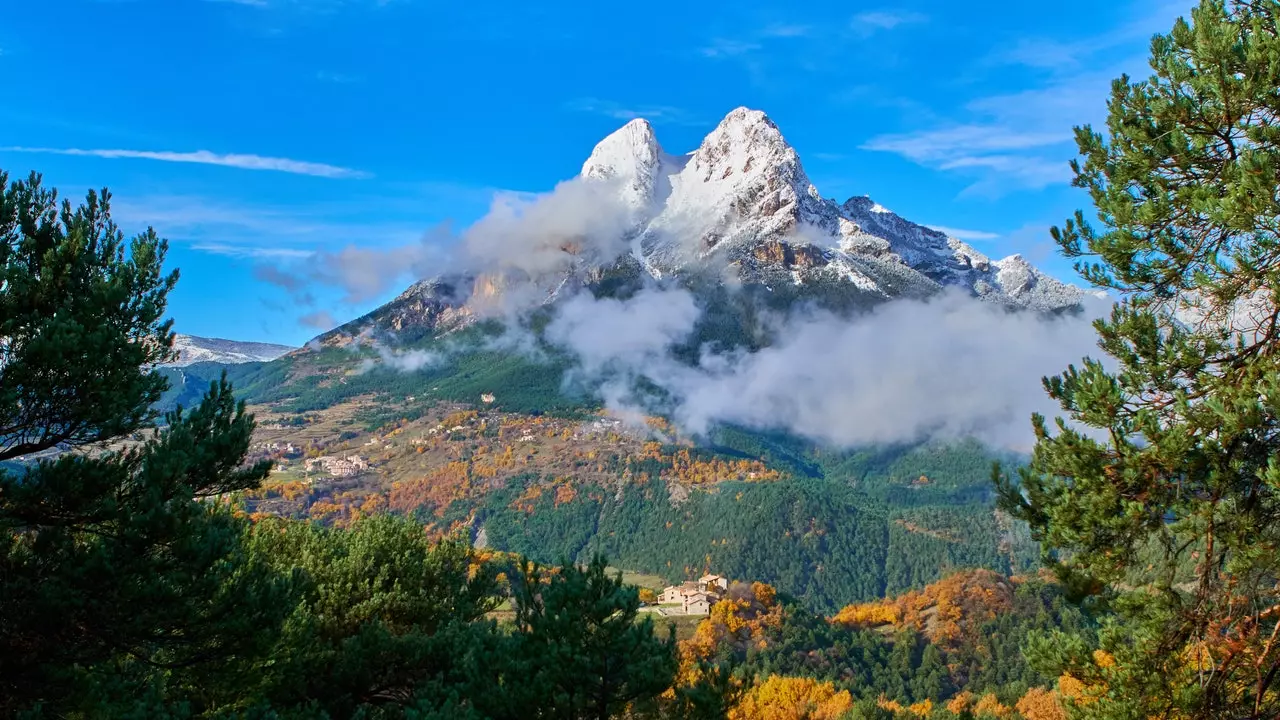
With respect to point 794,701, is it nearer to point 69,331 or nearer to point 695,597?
point 695,597

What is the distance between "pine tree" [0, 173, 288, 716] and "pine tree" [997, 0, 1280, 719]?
1253 cm

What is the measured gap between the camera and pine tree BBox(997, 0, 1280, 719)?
10039mm

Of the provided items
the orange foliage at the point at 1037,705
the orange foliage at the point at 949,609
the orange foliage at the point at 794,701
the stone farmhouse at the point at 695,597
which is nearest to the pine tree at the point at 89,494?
the orange foliage at the point at 794,701

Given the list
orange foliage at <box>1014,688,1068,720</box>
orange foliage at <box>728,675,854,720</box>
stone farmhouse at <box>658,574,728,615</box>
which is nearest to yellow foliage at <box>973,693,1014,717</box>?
orange foliage at <box>1014,688,1068,720</box>

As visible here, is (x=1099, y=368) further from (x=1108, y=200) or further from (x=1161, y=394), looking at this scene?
(x=1108, y=200)

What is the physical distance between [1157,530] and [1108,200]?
4712mm

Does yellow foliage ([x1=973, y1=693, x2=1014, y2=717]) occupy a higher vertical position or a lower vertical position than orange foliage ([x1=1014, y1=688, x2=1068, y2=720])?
lower

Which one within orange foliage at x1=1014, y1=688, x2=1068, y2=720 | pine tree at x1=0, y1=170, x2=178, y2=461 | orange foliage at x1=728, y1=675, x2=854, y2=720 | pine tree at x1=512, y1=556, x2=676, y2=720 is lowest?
orange foliage at x1=728, y1=675, x2=854, y2=720

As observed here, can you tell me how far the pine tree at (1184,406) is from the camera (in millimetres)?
10039

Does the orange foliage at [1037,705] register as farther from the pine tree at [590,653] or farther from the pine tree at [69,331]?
the pine tree at [69,331]

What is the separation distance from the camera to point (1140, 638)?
36.3 feet

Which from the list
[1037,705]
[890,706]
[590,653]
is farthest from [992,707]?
[590,653]

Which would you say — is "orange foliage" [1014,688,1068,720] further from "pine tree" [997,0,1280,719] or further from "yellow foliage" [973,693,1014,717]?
"pine tree" [997,0,1280,719]

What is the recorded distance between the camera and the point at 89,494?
11.5 metres
